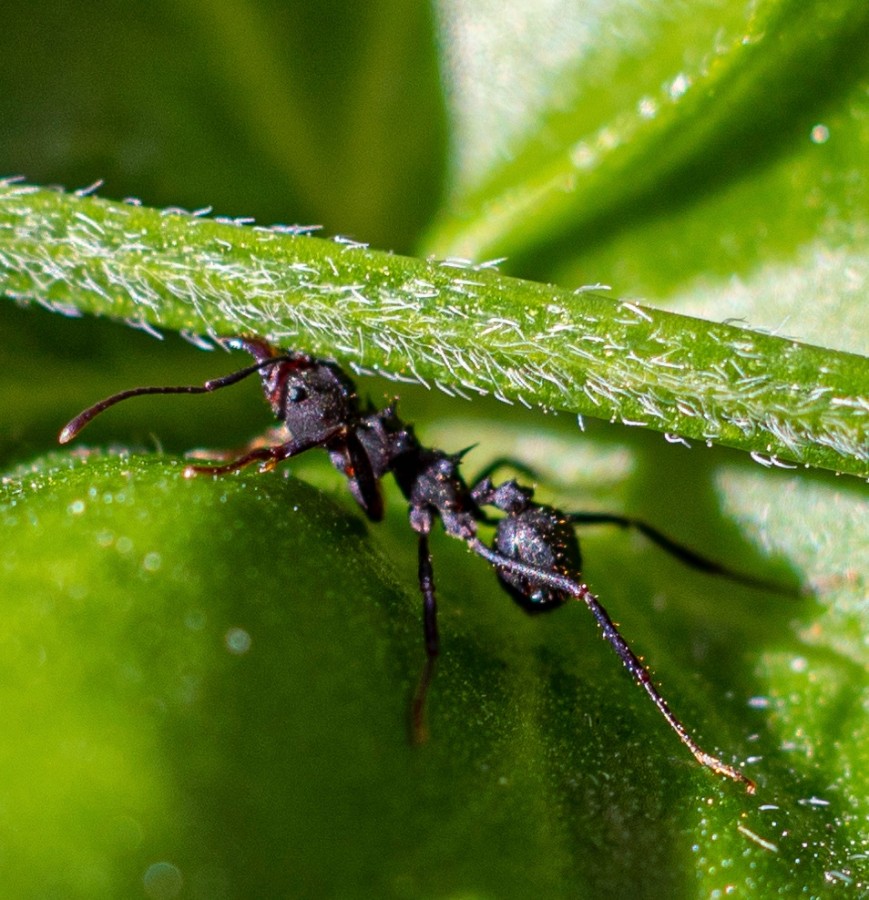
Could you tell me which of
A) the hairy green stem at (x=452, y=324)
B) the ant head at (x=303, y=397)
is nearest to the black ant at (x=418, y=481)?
the ant head at (x=303, y=397)

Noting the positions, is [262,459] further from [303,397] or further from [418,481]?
[418,481]

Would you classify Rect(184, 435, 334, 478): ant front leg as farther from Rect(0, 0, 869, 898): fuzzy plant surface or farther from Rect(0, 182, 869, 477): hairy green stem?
Rect(0, 182, 869, 477): hairy green stem

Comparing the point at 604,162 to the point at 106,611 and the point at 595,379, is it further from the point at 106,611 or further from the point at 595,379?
the point at 106,611

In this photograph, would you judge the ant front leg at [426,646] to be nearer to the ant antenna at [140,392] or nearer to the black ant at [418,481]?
the black ant at [418,481]

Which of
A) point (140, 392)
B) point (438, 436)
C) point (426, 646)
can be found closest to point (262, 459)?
point (140, 392)

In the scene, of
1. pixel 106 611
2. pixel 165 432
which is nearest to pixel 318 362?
pixel 165 432
